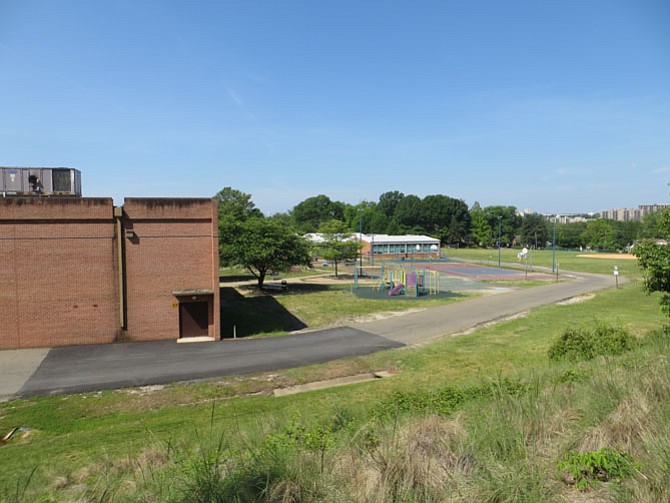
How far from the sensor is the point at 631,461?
192 inches

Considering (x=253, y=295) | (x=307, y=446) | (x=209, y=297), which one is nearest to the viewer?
(x=307, y=446)

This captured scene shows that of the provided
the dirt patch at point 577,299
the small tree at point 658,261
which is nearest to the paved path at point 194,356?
the dirt patch at point 577,299

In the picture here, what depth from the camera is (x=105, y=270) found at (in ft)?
78.1

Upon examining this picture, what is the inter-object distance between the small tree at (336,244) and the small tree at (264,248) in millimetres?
12811

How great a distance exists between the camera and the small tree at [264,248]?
3931 centimetres

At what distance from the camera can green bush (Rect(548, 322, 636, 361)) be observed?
1407 centimetres

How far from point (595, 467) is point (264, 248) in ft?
116

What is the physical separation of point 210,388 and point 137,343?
30.9 feet

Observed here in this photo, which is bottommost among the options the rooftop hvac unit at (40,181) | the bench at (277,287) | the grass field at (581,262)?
the bench at (277,287)

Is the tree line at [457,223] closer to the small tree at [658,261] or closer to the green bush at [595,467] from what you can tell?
the small tree at [658,261]

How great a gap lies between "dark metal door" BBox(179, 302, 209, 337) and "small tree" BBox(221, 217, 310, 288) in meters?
14.1

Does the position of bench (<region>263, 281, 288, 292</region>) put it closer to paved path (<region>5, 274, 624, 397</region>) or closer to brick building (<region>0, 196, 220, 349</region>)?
paved path (<region>5, 274, 624, 397</region>)

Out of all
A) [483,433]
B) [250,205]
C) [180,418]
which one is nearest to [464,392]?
[483,433]

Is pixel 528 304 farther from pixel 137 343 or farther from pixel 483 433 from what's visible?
pixel 483 433
